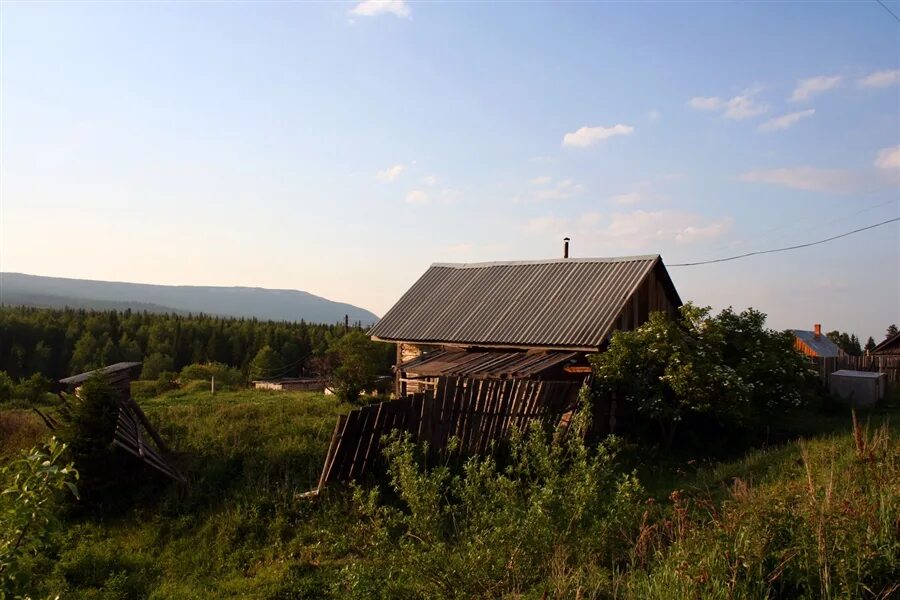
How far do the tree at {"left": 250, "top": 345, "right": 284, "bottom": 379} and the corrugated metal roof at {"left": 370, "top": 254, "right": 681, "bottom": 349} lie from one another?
2164 centimetres

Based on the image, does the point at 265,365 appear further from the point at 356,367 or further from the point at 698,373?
the point at 698,373

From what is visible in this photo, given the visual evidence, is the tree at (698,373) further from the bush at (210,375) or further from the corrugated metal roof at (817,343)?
the corrugated metal roof at (817,343)

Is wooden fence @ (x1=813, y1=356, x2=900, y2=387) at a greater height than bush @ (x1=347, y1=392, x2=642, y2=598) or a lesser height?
greater

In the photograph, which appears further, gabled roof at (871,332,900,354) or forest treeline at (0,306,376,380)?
forest treeline at (0,306,376,380)

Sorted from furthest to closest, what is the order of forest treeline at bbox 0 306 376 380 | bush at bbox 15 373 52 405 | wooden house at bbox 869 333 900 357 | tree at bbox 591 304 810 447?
forest treeline at bbox 0 306 376 380, wooden house at bbox 869 333 900 357, bush at bbox 15 373 52 405, tree at bbox 591 304 810 447

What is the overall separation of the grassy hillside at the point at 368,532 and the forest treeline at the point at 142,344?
82.3 feet

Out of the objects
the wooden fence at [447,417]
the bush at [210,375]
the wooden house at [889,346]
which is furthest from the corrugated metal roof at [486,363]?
the wooden house at [889,346]

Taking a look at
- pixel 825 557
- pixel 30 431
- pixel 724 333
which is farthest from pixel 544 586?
pixel 30 431

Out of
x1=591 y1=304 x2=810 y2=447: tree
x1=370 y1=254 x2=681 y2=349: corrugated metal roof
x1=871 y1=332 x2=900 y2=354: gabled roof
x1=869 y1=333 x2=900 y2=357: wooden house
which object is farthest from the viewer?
x1=871 y1=332 x2=900 y2=354: gabled roof

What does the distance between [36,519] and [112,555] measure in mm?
4834

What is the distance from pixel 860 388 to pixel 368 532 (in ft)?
57.9

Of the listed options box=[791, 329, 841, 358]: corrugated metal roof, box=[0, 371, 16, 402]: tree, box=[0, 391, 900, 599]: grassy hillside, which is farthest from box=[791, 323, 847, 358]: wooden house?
box=[0, 371, 16, 402]: tree

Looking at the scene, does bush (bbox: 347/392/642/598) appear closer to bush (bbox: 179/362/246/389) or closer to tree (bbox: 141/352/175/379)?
bush (bbox: 179/362/246/389)

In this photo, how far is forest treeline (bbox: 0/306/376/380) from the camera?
39375mm
